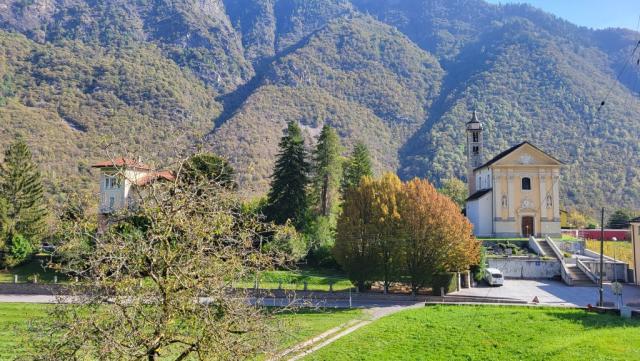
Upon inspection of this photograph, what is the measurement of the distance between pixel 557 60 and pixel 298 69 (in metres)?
90.8

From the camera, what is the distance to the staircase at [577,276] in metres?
38.2

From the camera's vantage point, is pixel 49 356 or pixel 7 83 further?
pixel 7 83

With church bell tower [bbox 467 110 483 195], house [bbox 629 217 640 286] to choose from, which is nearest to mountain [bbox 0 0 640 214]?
church bell tower [bbox 467 110 483 195]

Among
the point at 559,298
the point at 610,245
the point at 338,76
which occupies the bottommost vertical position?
the point at 559,298

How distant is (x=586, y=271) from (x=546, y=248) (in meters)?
7.70

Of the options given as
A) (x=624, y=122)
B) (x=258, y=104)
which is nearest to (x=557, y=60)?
(x=624, y=122)

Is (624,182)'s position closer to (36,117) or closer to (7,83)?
(36,117)

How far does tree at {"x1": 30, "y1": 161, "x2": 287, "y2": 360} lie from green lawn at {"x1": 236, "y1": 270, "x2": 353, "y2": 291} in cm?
2668

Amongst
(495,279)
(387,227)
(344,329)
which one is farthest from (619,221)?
(344,329)

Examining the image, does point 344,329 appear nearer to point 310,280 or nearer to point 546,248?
point 310,280

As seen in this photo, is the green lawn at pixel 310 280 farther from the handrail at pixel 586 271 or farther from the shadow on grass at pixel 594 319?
the handrail at pixel 586 271

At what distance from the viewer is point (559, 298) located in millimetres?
31703

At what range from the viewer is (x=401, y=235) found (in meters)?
31.6

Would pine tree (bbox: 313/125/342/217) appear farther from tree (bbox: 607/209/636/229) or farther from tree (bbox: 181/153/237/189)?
tree (bbox: 607/209/636/229)
